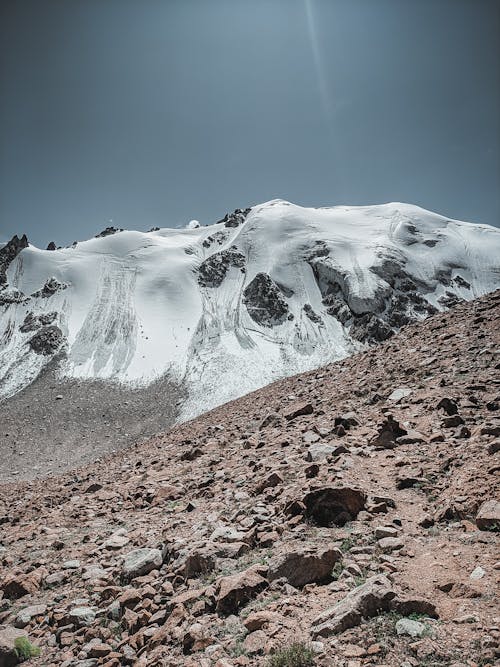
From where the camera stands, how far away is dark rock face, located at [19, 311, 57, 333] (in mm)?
74812

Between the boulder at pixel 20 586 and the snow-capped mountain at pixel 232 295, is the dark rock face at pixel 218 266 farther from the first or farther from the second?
the boulder at pixel 20 586

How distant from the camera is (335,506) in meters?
6.90

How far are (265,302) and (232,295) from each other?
10096 millimetres

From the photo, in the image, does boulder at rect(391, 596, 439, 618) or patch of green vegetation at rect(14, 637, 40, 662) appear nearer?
boulder at rect(391, 596, 439, 618)

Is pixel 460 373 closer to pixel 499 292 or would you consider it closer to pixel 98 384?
pixel 499 292

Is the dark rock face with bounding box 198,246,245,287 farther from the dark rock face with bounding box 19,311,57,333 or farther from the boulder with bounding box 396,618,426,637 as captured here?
the boulder with bounding box 396,618,426,637

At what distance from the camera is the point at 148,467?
1394cm

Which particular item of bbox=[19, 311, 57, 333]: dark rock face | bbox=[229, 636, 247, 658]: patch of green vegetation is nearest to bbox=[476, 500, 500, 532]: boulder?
bbox=[229, 636, 247, 658]: patch of green vegetation

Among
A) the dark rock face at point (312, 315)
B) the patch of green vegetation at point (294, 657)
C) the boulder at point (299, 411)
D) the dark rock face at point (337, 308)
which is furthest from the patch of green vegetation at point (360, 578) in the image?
the dark rock face at point (337, 308)

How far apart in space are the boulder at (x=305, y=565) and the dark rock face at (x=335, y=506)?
1.03 metres

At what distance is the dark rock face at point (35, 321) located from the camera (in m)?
74.8

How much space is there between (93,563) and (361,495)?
569cm

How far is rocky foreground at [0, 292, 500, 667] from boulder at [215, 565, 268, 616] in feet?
0.06

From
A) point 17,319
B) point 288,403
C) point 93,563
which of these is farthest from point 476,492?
point 17,319
